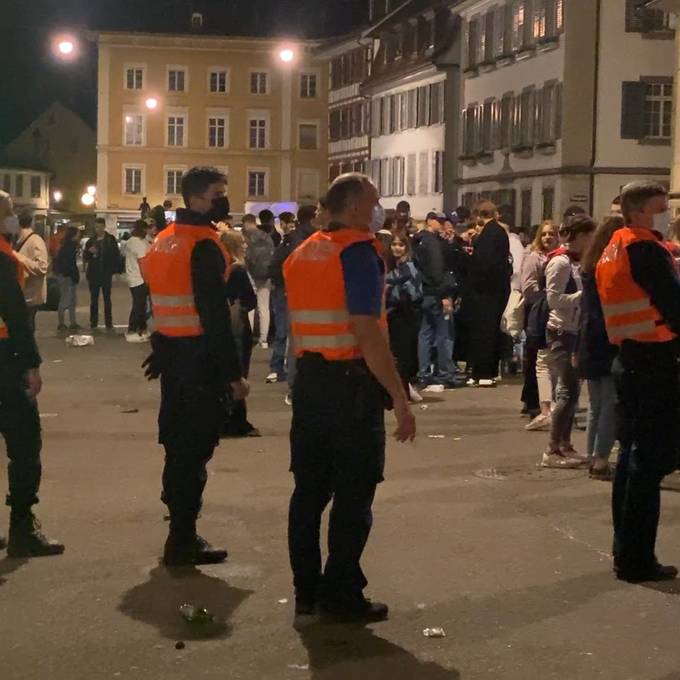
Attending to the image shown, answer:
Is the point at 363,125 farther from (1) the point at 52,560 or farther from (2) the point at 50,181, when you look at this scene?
(1) the point at 52,560

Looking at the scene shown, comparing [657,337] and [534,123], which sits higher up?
[534,123]

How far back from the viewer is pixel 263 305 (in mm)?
22016

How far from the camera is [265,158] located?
3418 inches

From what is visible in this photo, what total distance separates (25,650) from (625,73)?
39.1m

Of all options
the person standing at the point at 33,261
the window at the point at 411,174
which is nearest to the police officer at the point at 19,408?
the person standing at the point at 33,261

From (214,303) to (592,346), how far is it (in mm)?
3569

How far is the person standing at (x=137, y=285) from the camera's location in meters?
24.6

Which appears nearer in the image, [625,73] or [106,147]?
[625,73]

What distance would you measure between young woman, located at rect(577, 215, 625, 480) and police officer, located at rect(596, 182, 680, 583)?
187 centimetres

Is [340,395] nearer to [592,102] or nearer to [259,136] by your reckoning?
[592,102]

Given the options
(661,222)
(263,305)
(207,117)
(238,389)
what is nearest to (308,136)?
(207,117)

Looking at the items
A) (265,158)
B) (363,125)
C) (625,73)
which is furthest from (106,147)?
(625,73)

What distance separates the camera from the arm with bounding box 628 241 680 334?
7.66 metres

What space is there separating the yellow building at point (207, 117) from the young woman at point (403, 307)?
233ft
